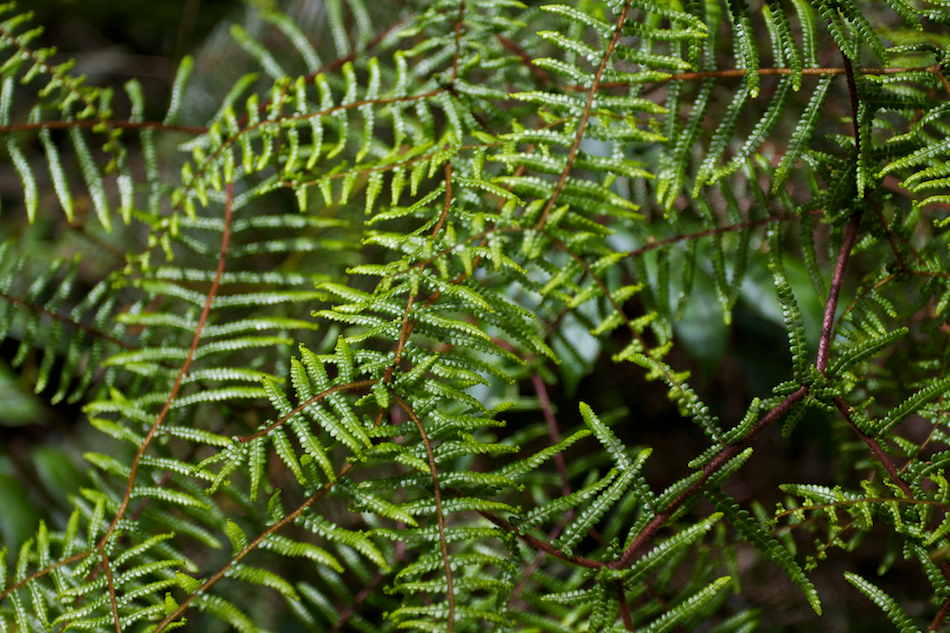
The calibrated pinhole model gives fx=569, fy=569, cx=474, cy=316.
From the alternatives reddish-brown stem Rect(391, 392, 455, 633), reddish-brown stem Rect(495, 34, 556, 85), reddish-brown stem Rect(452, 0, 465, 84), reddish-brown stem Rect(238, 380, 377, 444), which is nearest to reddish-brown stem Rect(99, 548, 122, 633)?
reddish-brown stem Rect(238, 380, 377, 444)

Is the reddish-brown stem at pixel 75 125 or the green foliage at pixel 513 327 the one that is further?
the reddish-brown stem at pixel 75 125

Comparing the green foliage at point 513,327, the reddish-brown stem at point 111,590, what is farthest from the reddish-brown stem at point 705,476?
the reddish-brown stem at point 111,590

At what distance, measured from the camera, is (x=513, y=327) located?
2.08ft

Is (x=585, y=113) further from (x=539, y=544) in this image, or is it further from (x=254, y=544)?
(x=254, y=544)

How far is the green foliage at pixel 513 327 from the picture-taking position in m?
0.58

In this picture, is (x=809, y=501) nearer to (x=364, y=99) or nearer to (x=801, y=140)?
(x=801, y=140)

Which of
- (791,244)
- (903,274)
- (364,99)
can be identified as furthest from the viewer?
(791,244)

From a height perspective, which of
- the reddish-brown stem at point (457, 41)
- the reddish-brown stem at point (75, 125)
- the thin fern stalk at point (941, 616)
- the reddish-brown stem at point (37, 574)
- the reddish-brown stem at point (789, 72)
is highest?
the reddish-brown stem at point (75, 125)

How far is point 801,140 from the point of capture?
2.02ft

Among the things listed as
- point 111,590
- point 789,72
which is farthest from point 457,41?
point 111,590

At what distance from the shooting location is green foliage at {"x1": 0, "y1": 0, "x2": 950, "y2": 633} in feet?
1.89

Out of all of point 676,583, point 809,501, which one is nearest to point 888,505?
point 809,501

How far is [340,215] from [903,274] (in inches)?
41.5

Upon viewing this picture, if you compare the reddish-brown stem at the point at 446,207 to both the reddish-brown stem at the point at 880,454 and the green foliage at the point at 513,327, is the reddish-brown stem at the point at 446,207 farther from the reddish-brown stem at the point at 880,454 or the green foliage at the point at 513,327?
the reddish-brown stem at the point at 880,454
